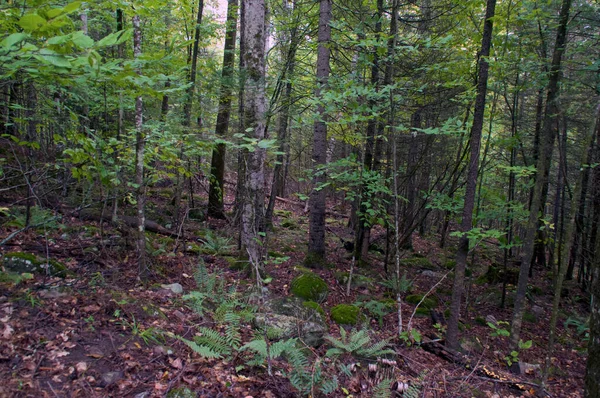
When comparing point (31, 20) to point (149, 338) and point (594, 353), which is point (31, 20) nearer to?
point (149, 338)

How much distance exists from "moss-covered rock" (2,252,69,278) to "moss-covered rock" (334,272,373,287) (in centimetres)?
555

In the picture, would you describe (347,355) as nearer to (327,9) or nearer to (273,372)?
(273,372)

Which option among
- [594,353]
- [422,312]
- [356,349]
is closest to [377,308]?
[422,312]

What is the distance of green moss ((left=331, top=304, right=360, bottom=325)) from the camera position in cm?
609

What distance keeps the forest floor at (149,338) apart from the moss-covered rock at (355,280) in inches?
5.0

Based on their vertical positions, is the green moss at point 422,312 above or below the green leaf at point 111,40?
below

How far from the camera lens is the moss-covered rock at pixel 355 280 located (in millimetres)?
8062

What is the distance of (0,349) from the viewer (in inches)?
111

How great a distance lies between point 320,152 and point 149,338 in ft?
18.9

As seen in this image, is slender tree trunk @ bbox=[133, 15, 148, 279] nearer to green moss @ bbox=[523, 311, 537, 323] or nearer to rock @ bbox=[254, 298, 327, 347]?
rock @ bbox=[254, 298, 327, 347]

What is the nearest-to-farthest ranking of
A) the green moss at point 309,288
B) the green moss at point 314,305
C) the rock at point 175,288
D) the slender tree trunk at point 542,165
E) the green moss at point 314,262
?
the rock at point 175,288
the green moss at point 314,305
the slender tree trunk at point 542,165
the green moss at point 309,288
the green moss at point 314,262

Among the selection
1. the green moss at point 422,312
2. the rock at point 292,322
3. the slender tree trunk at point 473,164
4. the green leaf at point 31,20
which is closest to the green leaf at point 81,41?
the green leaf at point 31,20

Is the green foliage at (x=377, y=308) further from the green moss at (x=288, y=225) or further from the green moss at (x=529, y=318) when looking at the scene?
the green moss at (x=288, y=225)

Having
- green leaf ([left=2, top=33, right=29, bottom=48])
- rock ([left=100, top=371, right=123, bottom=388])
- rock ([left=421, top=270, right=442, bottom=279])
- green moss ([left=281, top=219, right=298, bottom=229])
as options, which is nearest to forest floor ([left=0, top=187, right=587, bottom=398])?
rock ([left=100, top=371, right=123, bottom=388])
